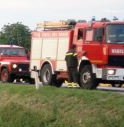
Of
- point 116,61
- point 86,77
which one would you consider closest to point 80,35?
point 86,77

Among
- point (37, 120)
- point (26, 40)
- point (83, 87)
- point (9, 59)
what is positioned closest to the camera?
point (37, 120)

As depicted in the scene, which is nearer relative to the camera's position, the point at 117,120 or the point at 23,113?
the point at 117,120

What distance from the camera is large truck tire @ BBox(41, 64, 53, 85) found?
23156mm

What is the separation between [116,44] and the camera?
19.5 metres

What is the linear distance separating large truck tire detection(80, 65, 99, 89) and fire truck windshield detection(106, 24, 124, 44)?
1.32 m

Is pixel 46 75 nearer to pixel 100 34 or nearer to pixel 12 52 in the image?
pixel 100 34

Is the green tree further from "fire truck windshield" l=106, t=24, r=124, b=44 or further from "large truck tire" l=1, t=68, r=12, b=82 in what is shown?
"fire truck windshield" l=106, t=24, r=124, b=44

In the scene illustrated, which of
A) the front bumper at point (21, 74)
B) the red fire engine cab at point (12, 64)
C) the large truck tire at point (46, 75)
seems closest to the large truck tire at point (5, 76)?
the red fire engine cab at point (12, 64)

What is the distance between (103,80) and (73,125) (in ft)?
22.0

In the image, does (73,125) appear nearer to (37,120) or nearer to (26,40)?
(37,120)

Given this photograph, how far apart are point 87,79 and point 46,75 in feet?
12.3

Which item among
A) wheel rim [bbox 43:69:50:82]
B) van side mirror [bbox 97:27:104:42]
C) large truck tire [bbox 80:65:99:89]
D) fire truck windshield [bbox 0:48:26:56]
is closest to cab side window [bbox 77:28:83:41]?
large truck tire [bbox 80:65:99:89]

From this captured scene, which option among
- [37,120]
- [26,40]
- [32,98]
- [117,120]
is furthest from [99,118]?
[26,40]

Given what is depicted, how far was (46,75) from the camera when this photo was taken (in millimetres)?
23672
